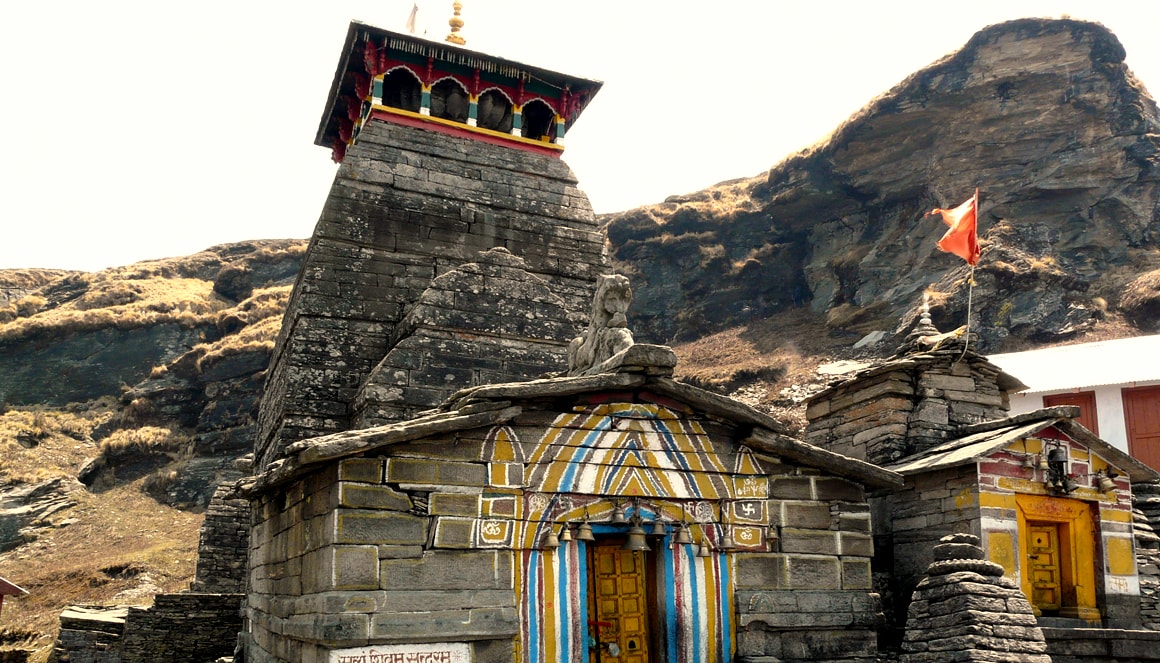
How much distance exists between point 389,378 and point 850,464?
6133mm

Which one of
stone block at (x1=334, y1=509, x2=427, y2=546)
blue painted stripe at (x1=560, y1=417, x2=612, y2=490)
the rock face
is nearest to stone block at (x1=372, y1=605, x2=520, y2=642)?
stone block at (x1=334, y1=509, x2=427, y2=546)

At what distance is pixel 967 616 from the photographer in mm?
9289

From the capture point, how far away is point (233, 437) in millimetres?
40469

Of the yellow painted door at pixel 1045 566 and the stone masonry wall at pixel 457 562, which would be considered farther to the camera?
the yellow painted door at pixel 1045 566

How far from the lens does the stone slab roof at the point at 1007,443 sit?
12.2 meters

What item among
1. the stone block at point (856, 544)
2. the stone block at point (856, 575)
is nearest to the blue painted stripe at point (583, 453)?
the stone block at point (856, 544)

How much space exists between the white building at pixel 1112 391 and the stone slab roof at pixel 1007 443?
32.3ft

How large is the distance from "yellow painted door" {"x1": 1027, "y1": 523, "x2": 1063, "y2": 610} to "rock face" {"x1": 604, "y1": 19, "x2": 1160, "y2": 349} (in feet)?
93.7

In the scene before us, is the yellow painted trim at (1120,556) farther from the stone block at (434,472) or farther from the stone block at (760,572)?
the stone block at (434,472)

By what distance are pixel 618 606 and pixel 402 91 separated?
1171 centimetres

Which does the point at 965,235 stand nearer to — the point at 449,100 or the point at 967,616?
the point at 967,616

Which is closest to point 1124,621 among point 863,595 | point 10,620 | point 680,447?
point 863,595

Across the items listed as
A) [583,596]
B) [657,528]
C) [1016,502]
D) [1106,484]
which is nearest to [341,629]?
[583,596]

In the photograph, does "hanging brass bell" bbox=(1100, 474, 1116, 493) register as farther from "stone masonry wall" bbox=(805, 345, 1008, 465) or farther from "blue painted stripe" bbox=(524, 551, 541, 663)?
"blue painted stripe" bbox=(524, 551, 541, 663)
